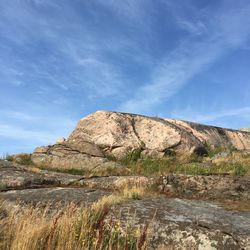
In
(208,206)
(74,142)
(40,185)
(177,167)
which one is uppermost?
(74,142)

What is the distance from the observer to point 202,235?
8891 mm

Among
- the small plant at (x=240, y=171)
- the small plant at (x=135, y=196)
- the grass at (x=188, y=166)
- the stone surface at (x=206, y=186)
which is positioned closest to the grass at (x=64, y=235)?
the small plant at (x=135, y=196)

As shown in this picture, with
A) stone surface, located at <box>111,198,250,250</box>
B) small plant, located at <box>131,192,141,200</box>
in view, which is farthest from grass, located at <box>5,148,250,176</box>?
stone surface, located at <box>111,198,250,250</box>

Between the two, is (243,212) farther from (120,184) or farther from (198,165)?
(198,165)

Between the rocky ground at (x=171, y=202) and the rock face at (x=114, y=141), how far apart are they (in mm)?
5117

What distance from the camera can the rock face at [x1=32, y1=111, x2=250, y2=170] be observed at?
895 inches

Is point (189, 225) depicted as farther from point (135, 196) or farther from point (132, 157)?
point (132, 157)

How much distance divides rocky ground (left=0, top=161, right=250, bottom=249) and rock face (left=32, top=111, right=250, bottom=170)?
16.8ft

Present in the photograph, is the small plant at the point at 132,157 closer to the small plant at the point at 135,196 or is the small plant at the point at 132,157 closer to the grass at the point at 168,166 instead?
the grass at the point at 168,166

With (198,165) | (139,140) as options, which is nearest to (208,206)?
(198,165)

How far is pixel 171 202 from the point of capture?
11.3 m

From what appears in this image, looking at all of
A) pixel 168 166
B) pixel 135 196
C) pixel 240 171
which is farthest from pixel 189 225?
pixel 168 166

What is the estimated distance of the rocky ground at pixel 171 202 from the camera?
29.1ft

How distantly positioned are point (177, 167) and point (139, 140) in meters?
4.82
